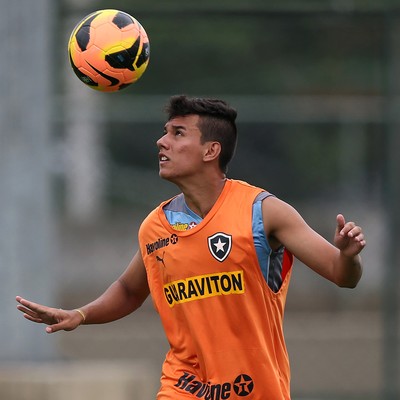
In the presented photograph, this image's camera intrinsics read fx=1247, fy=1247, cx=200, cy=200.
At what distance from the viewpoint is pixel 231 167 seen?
1205 cm

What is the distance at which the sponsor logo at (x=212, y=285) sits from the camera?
6.13m

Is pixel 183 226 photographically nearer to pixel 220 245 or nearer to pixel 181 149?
pixel 220 245

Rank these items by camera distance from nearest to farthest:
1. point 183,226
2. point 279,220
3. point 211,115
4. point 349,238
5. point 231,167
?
point 349,238, point 279,220, point 183,226, point 211,115, point 231,167

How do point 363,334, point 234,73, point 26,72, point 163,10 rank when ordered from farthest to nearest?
point 234,73 < point 363,334 < point 163,10 < point 26,72

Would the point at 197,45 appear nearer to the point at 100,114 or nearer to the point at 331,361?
the point at 100,114

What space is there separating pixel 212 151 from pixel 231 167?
18.5 ft

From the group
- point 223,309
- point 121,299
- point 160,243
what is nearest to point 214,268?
point 223,309

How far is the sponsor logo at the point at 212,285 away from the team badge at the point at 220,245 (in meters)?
0.09

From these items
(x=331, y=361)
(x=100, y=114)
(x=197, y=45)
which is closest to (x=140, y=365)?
(x=331, y=361)

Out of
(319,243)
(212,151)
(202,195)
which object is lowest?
(319,243)

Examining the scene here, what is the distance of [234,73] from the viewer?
13.7 metres

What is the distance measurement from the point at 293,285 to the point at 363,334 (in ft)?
3.15

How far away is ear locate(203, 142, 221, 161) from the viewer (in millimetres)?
6383

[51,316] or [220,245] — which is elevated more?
[220,245]
